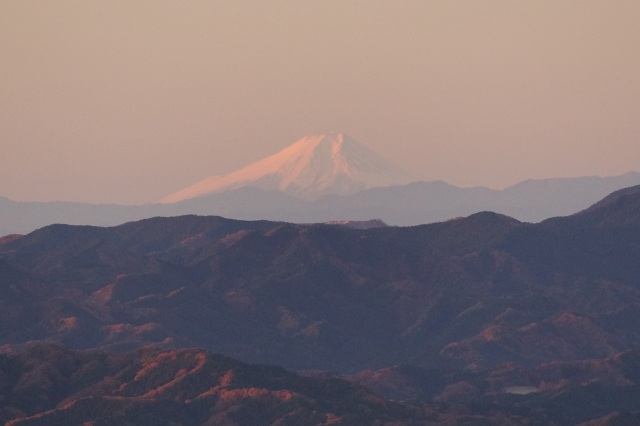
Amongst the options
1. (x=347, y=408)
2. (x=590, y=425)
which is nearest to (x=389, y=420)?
(x=347, y=408)

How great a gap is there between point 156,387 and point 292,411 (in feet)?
52.2

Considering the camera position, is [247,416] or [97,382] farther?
[97,382]

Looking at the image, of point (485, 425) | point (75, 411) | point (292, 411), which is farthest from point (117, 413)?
point (485, 425)

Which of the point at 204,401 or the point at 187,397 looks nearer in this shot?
the point at 204,401

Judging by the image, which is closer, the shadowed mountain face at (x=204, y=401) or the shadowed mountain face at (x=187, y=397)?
the shadowed mountain face at (x=187, y=397)

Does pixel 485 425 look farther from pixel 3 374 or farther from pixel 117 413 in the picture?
pixel 3 374

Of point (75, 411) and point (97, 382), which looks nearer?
point (75, 411)

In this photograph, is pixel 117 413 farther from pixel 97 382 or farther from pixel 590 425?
pixel 590 425

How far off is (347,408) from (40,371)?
106 feet

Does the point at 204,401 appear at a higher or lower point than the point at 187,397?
lower

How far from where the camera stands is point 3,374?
198375mm

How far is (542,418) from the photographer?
19750 cm

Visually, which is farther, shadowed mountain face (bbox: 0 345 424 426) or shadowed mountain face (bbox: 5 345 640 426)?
shadowed mountain face (bbox: 5 345 640 426)

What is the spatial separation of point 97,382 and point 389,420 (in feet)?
101
